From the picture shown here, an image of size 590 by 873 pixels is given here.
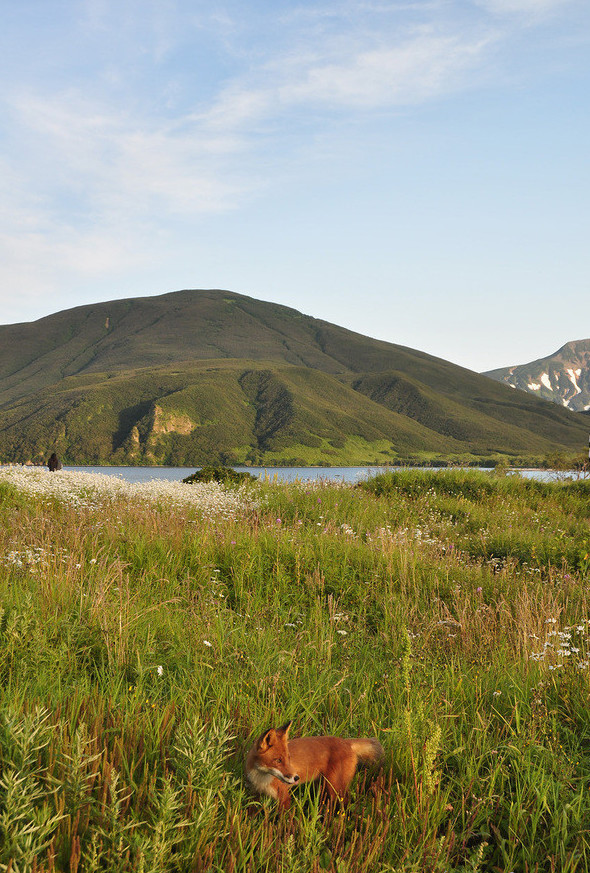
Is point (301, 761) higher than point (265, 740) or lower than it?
lower

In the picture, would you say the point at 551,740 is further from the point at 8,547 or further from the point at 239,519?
the point at 239,519

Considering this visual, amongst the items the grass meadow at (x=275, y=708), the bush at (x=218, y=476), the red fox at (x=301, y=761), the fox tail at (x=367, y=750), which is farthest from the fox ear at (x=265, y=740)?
the bush at (x=218, y=476)

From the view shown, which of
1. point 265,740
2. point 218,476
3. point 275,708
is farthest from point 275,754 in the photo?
point 218,476

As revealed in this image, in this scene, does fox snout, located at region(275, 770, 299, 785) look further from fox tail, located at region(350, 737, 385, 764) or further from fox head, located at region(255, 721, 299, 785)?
fox tail, located at region(350, 737, 385, 764)

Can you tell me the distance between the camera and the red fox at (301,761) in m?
2.03

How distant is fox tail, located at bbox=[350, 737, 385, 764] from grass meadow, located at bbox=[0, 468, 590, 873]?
8 cm

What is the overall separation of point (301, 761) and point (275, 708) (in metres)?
0.55

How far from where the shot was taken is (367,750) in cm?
241

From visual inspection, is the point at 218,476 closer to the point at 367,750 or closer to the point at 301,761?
the point at 367,750

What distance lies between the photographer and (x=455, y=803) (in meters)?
2.60

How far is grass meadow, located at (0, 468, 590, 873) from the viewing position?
6.17 feet

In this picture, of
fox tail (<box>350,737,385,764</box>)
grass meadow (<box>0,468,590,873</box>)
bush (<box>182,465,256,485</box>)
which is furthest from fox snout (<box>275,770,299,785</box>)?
bush (<box>182,465,256,485</box>)

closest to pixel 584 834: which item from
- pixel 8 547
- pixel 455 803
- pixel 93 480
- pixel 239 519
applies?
pixel 455 803

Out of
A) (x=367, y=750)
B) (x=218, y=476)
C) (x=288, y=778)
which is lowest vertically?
(x=218, y=476)
